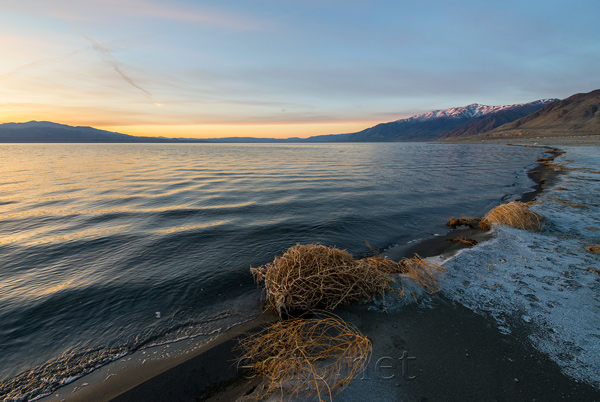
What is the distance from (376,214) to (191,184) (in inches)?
692

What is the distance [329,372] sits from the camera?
12.3 ft

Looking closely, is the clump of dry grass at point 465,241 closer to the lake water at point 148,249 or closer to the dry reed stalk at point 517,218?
the lake water at point 148,249

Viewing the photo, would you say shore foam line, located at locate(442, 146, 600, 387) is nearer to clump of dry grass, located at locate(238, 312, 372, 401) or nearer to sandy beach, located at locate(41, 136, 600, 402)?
sandy beach, located at locate(41, 136, 600, 402)

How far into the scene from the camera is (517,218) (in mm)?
9938

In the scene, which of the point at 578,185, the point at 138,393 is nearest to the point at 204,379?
the point at 138,393

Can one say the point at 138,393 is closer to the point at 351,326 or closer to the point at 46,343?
the point at 46,343

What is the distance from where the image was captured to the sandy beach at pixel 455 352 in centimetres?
350

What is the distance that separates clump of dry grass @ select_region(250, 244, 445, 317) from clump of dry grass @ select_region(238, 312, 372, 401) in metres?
0.36

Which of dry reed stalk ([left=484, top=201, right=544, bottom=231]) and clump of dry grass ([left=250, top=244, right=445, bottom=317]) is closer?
clump of dry grass ([left=250, top=244, right=445, bottom=317])

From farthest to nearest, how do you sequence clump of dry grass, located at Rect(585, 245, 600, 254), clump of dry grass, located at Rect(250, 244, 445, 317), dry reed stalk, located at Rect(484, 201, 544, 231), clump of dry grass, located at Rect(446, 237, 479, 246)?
dry reed stalk, located at Rect(484, 201, 544, 231) < clump of dry grass, located at Rect(446, 237, 479, 246) < clump of dry grass, located at Rect(585, 245, 600, 254) < clump of dry grass, located at Rect(250, 244, 445, 317)

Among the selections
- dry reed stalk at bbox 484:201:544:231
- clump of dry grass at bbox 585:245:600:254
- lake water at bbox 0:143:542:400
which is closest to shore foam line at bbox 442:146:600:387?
clump of dry grass at bbox 585:245:600:254

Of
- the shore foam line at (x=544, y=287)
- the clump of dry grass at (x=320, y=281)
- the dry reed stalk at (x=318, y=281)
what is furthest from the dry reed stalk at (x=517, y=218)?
the dry reed stalk at (x=318, y=281)

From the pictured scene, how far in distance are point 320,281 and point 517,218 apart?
30.8 ft

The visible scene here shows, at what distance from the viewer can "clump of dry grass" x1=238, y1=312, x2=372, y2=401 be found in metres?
3.52
